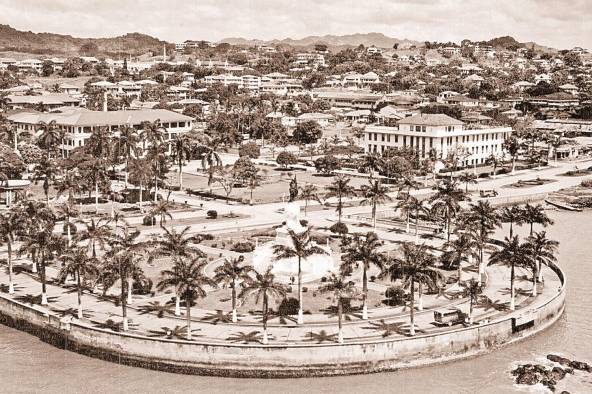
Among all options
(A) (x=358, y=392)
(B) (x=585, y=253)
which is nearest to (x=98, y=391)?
(A) (x=358, y=392)

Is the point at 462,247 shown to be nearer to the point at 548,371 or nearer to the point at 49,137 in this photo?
the point at 548,371

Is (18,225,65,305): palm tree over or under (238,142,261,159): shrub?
under

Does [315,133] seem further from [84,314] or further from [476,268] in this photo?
[84,314]

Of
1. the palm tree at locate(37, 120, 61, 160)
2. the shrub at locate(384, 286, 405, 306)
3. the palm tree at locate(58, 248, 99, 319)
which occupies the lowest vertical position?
the shrub at locate(384, 286, 405, 306)

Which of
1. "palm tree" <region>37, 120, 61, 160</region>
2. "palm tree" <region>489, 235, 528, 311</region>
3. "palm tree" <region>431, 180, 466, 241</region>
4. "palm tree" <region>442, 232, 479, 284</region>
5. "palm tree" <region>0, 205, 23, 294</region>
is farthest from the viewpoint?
"palm tree" <region>37, 120, 61, 160</region>

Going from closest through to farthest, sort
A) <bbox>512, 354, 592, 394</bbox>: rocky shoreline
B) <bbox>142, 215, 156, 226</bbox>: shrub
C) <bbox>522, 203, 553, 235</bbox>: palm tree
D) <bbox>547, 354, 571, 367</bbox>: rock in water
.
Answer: <bbox>512, 354, 592, 394</bbox>: rocky shoreline < <bbox>547, 354, 571, 367</bbox>: rock in water < <bbox>522, 203, 553, 235</bbox>: palm tree < <bbox>142, 215, 156, 226</bbox>: shrub

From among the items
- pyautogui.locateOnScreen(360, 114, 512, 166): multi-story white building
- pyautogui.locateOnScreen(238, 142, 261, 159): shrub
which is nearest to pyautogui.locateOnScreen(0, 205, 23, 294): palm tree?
pyautogui.locateOnScreen(238, 142, 261, 159): shrub

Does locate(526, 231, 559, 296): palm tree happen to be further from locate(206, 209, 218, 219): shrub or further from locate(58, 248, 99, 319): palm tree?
locate(206, 209, 218, 219): shrub
